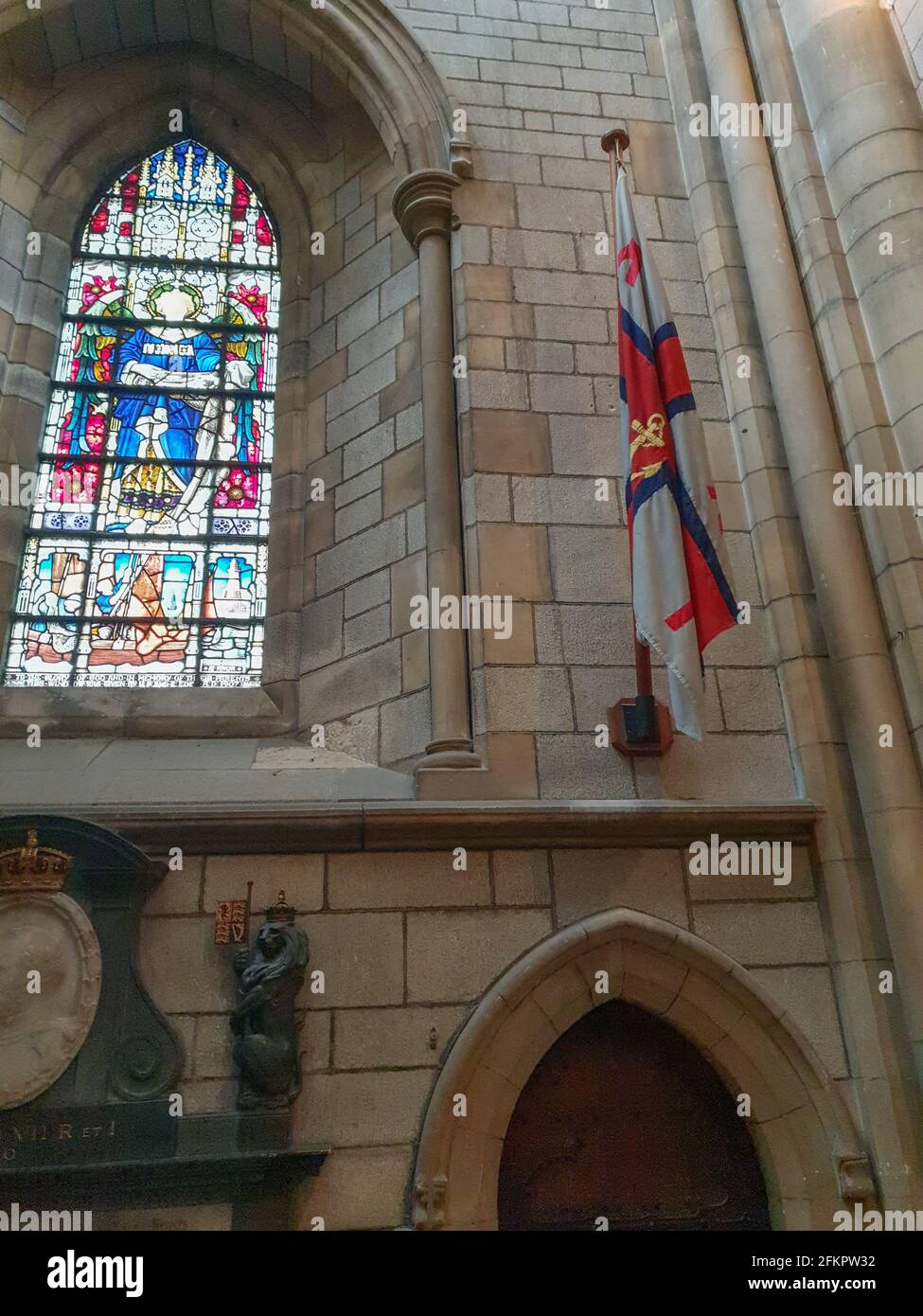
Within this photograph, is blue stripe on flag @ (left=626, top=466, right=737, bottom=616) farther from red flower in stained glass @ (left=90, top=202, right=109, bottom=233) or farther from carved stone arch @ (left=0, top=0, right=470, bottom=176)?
red flower in stained glass @ (left=90, top=202, right=109, bottom=233)

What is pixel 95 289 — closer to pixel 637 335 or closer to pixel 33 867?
pixel 637 335

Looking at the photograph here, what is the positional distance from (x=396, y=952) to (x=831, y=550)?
8.40ft

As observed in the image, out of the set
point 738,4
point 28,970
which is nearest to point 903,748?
point 28,970

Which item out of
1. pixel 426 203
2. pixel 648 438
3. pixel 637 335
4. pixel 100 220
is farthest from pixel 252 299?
pixel 648 438

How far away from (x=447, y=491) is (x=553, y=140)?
2482 mm

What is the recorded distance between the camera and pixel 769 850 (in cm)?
420

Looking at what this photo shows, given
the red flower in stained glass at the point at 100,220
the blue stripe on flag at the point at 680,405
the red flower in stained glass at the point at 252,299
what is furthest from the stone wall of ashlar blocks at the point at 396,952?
the red flower in stained glass at the point at 100,220

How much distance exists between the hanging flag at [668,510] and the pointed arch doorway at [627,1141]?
4.24 ft

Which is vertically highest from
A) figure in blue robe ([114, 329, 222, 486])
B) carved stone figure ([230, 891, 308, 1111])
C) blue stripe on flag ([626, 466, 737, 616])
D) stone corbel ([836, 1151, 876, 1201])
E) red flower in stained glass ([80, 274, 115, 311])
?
red flower in stained glass ([80, 274, 115, 311])

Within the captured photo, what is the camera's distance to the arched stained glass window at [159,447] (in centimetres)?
520

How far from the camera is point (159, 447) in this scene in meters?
5.72

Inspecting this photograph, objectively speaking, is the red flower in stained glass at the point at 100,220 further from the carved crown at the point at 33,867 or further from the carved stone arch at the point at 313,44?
the carved crown at the point at 33,867

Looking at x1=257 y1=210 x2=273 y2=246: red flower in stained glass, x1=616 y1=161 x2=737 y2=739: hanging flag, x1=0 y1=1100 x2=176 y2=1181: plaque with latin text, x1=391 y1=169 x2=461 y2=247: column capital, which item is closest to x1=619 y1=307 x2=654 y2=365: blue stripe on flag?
x1=616 y1=161 x2=737 y2=739: hanging flag

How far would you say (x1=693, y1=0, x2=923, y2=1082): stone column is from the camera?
12.8ft
